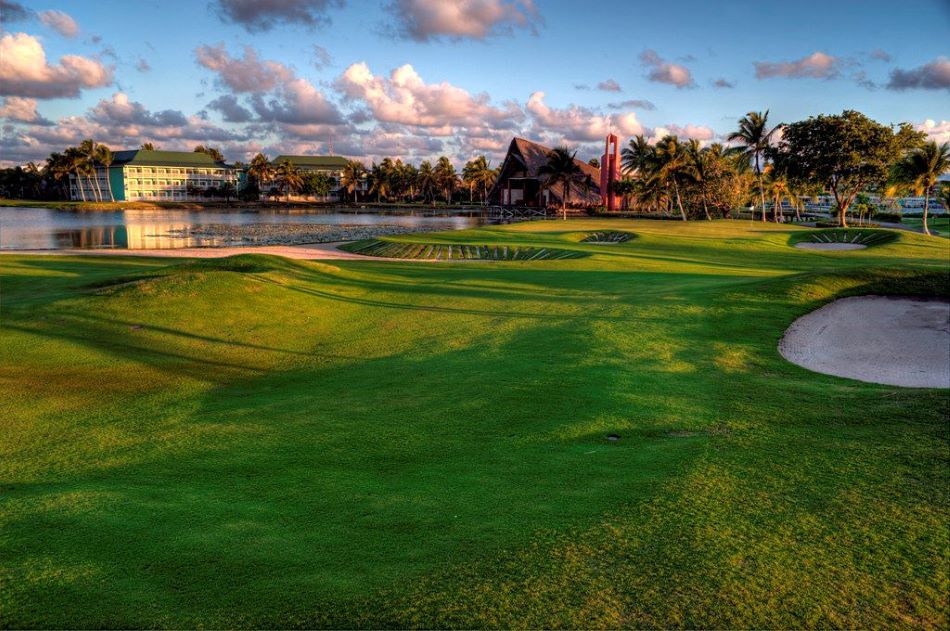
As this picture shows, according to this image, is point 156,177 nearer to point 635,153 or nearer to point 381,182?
point 381,182

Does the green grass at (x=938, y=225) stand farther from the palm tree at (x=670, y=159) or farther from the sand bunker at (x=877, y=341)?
the sand bunker at (x=877, y=341)

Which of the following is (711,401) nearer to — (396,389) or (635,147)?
(396,389)

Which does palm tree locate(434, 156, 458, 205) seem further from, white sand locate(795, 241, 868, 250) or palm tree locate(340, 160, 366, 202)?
white sand locate(795, 241, 868, 250)

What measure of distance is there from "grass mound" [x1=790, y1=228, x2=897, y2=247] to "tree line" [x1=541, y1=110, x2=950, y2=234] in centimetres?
1980

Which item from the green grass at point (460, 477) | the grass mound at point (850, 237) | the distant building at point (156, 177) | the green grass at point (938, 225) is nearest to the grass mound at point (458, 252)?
the grass mound at point (850, 237)

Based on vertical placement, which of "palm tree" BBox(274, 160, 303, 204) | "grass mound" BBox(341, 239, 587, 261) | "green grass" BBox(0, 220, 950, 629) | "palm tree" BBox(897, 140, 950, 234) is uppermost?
"palm tree" BBox(274, 160, 303, 204)

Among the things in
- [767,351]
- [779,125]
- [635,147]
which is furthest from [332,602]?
[635,147]

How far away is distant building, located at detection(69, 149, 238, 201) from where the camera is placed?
586ft

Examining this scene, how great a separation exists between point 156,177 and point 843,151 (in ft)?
583

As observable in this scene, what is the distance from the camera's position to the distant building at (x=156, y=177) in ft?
586

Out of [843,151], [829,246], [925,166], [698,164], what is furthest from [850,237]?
[698,164]

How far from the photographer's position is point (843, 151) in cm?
6366

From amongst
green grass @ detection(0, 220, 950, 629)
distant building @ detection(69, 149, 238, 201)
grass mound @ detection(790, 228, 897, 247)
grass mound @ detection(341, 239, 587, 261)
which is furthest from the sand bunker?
distant building @ detection(69, 149, 238, 201)

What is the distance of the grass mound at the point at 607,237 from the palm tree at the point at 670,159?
103 ft
